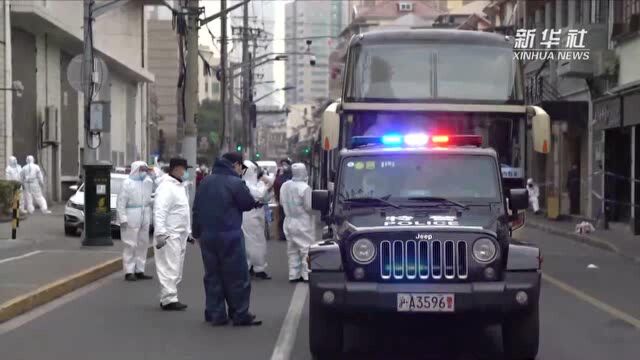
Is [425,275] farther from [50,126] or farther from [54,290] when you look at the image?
[50,126]

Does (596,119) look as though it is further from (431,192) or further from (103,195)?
(431,192)

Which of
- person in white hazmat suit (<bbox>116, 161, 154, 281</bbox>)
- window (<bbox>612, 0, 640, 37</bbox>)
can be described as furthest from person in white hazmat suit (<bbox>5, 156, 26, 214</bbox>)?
window (<bbox>612, 0, 640, 37</bbox>)

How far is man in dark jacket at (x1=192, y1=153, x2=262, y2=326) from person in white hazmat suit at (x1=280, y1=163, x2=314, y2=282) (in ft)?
13.0

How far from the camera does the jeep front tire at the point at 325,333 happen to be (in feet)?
27.9

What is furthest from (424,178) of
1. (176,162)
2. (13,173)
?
(13,173)

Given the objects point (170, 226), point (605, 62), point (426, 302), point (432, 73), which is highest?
point (605, 62)

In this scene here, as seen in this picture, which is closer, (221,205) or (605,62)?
(221,205)

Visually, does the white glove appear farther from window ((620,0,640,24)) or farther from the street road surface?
window ((620,0,640,24))

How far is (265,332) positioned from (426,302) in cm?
271

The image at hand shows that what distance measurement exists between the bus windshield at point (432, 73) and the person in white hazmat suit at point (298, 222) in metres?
1.55

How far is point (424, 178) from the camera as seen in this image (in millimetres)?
9531

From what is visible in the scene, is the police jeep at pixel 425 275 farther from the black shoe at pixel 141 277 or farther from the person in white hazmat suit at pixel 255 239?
the black shoe at pixel 141 277

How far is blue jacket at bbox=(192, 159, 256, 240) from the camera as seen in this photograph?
10.7 metres

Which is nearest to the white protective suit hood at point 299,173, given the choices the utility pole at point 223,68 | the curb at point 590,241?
the curb at point 590,241
